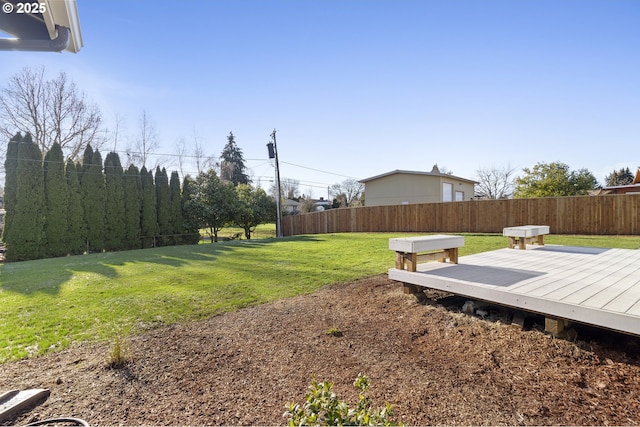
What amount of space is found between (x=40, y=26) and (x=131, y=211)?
13691 mm

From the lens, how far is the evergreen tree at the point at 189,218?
50.1 ft

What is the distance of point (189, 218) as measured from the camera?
1543cm

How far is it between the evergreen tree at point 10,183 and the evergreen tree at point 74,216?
1502 mm

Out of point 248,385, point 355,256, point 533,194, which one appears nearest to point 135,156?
point 355,256

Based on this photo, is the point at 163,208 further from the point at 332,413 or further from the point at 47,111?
the point at 332,413

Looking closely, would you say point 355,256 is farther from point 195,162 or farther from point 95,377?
point 195,162

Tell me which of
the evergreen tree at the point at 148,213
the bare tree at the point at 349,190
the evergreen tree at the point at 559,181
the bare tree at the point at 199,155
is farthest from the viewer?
the bare tree at the point at 349,190

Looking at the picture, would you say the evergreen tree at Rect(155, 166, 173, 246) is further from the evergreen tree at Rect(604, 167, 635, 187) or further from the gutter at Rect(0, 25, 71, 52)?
the evergreen tree at Rect(604, 167, 635, 187)

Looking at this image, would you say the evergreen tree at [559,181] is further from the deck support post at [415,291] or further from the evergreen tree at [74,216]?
the evergreen tree at [74,216]

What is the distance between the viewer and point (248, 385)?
6.63 ft

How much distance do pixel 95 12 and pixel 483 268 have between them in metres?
6.03

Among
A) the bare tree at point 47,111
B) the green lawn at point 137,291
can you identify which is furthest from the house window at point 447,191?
the bare tree at point 47,111

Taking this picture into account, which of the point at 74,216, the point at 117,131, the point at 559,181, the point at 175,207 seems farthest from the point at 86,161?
the point at 559,181

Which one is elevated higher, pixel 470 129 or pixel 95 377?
pixel 470 129
